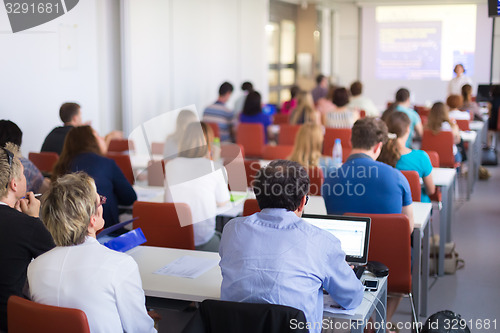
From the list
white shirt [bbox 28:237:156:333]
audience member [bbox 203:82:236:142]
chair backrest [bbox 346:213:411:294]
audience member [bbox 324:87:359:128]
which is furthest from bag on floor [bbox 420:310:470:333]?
audience member [bbox 203:82:236:142]

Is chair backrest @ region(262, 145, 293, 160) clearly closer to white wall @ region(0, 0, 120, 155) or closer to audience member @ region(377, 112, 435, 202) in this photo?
audience member @ region(377, 112, 435, 202)

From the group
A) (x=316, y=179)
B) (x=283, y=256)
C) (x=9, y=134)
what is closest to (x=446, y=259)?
(x=316, y=179)

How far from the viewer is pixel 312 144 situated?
4.81m

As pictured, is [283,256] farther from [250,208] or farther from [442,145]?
[442,145]

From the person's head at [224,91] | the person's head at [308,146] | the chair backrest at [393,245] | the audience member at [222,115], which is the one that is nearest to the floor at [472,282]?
the chair backrest at [393,245]

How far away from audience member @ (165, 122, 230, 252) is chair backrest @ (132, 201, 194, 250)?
28cm

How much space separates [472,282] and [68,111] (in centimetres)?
371

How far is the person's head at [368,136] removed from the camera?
12.4 feet

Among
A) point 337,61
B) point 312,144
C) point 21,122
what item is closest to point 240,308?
point 312,144

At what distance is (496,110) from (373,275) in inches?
384

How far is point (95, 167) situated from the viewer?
4.09 metres

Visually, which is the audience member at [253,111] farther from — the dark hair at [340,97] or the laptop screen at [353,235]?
the laptop screen at [353,235]

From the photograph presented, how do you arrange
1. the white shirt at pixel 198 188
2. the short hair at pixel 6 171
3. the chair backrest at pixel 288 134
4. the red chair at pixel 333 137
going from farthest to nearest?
the chair backrest at pixel 288 134 < the red chair at pixel 333 137 < the white shirt at pixel 198 188 < the short hair at pixel 6 171

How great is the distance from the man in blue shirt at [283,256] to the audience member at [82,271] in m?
0.37
